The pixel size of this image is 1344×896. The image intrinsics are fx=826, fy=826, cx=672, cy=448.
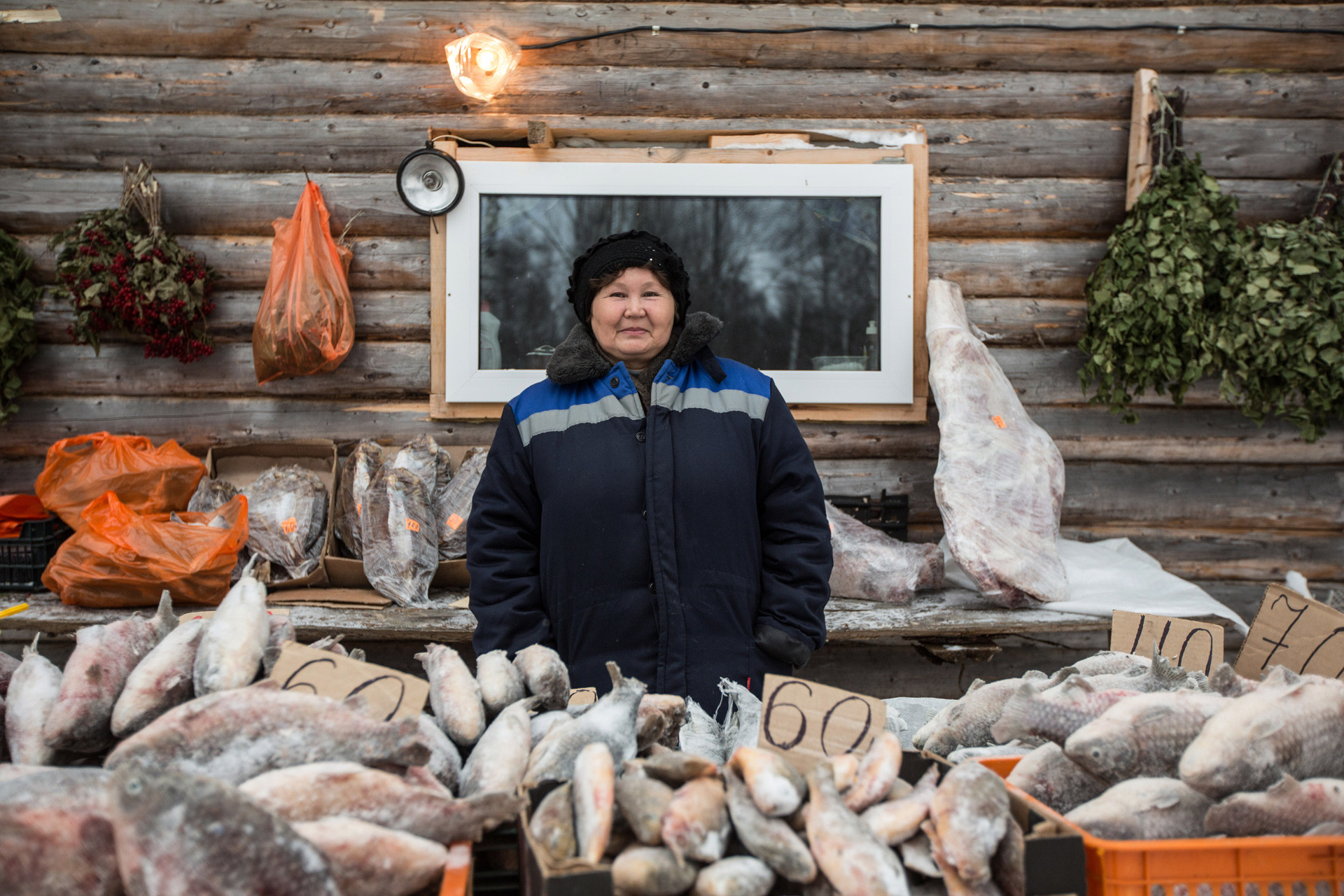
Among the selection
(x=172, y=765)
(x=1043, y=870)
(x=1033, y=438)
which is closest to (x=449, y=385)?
(x=1033, y=438)

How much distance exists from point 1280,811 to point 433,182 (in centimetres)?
364

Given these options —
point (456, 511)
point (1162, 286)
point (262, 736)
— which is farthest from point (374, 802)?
point (1162, 286)

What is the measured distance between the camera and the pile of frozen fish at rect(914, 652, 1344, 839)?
1152mm

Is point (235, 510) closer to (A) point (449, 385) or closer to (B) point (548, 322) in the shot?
(A) point (449, 385)

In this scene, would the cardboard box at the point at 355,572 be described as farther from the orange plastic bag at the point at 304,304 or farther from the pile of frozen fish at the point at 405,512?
the orange plastic bag at the point at 304,304

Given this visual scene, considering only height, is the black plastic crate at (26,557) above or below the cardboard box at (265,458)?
below

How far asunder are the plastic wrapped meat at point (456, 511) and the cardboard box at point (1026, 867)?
93.1 inches

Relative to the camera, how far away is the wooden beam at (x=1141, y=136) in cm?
378

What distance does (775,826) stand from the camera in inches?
42.6

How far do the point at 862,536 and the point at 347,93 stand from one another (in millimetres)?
3080

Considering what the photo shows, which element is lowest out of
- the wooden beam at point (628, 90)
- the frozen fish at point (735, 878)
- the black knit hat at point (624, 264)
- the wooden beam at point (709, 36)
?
A: the frozen fish at point (735, 878)

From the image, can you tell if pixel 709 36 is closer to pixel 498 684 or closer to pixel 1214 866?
pixel 498 684

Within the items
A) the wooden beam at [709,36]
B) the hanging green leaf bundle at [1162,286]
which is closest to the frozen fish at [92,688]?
the wooden beam at [709,36]

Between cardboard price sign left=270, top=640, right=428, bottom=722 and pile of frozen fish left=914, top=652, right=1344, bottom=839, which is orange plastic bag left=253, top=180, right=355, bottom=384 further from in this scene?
pile of frozen fish left=914, top=652, right=1344, bottom=839
